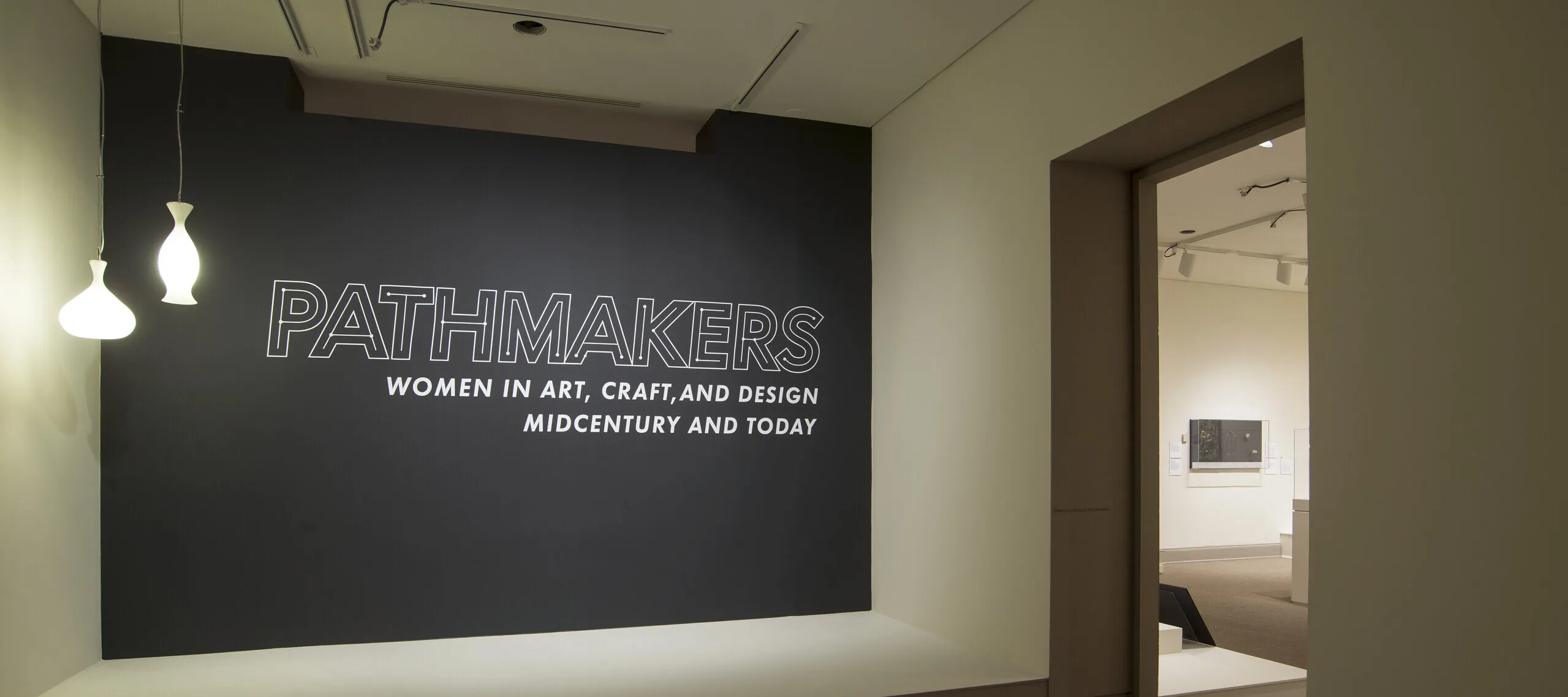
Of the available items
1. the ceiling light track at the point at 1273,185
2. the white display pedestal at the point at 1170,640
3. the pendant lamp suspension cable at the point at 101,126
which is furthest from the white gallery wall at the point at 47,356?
the ceiling light track at the point at 1273,185

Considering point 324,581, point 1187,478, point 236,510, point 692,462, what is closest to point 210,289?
point 236,510

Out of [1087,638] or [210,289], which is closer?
[1087,638]

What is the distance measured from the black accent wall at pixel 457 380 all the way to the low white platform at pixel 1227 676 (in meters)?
1.75

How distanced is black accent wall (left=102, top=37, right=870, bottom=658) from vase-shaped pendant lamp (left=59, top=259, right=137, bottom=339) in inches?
36.0

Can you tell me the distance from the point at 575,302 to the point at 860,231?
5.78 feet

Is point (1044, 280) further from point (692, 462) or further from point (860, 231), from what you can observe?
point (692, 462)

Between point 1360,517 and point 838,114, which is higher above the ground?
point 838,114

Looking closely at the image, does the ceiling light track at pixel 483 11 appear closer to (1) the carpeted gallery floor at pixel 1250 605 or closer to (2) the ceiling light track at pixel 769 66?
(2) the ceiling light track at pixel 769 66

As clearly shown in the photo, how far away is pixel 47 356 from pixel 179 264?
2.34ft

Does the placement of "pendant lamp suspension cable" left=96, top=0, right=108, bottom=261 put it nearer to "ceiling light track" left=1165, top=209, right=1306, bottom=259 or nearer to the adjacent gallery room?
the adjacent gallery room

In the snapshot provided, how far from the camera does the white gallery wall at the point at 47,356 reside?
11.4 ft

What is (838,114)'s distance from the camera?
17.9ft

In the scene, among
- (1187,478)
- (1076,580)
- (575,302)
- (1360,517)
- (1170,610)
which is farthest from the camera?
(1187,478)

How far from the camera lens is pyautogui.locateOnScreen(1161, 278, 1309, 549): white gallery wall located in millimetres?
10641
